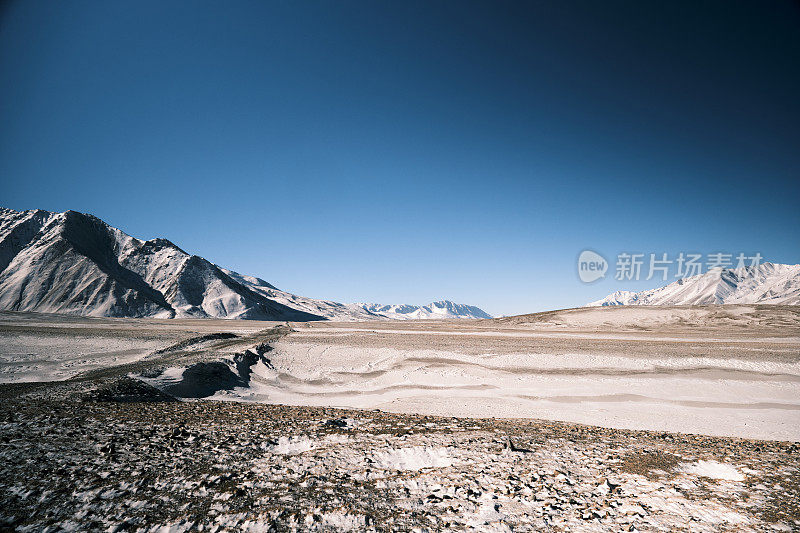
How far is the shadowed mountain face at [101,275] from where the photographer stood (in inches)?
3548

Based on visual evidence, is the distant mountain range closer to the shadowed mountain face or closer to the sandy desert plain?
the shadowed mountain face

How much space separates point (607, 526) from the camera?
182 inches

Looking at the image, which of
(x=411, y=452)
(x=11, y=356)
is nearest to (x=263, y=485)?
(x=411, y=452)

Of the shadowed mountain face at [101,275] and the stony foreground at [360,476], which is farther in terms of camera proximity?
the shadowed mountain face at [101,275]

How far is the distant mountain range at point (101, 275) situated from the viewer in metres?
90.1

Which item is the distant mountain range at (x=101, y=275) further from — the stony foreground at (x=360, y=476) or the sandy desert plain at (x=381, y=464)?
the stony foreground at (x=360, y=476)

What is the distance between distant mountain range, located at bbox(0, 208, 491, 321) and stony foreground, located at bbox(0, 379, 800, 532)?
364 ft

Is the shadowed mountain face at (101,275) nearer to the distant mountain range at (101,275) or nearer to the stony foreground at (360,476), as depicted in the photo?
the distant mountain range at (101,275)

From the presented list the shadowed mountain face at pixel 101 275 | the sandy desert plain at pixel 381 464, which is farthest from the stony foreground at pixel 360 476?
the shadowed mountain face at pixel 101 275

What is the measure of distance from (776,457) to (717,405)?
1099 centimetres

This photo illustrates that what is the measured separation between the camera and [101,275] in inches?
3799

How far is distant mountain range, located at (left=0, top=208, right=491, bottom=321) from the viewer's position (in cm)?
9006

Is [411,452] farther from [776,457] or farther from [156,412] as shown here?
[776,457]

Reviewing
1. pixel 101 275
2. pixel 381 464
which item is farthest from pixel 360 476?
pixel 101 275
